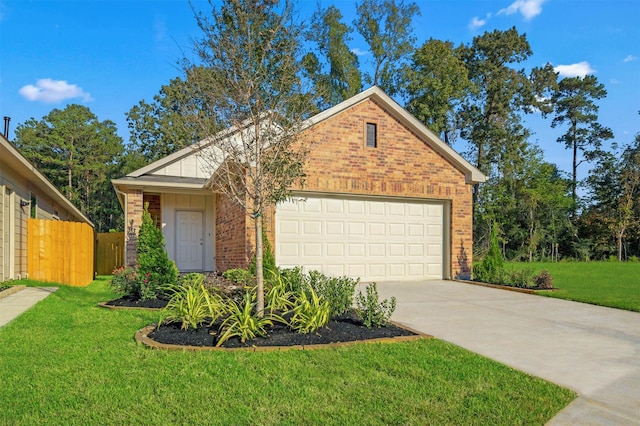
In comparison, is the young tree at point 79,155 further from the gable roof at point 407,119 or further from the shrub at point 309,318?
the shrub at point 309,318

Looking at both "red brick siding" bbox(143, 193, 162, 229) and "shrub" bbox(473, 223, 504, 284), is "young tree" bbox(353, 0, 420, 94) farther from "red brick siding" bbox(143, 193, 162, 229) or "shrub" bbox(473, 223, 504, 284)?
"red brick siding" bbox(143, 193, 162, 229)

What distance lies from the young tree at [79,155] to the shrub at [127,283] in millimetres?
36017

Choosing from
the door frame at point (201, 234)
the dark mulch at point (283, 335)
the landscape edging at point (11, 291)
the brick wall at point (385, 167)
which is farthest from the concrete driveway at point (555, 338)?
the door frame at point (201, 234)

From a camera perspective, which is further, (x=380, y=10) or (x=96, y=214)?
(x=96, y=214)

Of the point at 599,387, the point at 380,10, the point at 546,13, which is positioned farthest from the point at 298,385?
the point at 380,10

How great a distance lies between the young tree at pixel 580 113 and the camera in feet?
115

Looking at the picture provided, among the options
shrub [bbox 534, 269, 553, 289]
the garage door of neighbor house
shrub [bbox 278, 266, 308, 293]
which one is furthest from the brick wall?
shrub [bbox 278, 266, 308, 293]

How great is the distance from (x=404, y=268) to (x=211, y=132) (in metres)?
8.02

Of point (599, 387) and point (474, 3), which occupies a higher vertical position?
point (474, 3)

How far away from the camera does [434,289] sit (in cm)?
1067

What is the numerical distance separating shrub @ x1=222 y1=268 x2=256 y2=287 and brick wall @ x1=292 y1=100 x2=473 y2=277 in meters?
2.93

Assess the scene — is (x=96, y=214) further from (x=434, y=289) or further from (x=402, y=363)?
(x=402, y=363)

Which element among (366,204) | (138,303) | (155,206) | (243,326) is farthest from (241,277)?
(155,206)

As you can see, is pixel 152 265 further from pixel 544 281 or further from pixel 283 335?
pixel 544 281
